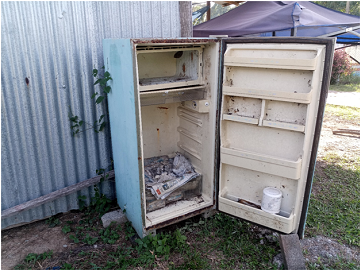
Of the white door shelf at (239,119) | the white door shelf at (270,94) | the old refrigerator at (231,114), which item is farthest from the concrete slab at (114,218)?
the white door shelf at (270,94)

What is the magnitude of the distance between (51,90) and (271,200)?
257 cm

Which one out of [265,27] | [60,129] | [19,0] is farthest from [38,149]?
[265,27]

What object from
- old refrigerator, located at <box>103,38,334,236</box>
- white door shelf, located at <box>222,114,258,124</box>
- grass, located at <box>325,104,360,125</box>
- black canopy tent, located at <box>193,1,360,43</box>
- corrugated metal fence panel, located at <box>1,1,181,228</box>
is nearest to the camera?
old refrigerator, located at <box>103,38,334,236</box>

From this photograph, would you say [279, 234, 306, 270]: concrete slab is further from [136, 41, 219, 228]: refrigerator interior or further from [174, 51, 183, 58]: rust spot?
[174, 51, 183, 58]: rust spot

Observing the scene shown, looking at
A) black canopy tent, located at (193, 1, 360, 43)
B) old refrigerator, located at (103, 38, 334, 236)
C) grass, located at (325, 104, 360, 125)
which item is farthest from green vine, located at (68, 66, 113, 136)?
grass, located at (325, 104, 360, 125)

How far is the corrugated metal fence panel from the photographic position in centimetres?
284

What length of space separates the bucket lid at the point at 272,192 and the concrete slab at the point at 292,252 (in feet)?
1.32

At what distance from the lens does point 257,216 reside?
2902 millimetres

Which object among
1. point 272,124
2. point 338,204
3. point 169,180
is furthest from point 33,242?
point 338,204

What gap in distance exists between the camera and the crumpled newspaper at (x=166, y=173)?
10.6 feet

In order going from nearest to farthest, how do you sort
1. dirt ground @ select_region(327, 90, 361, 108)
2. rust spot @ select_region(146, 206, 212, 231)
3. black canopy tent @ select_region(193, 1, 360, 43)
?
rust spot @ select_region(146, 206, 212, 231) < black canopy tent @ select_region(193, 1, 360, 43) < dirt ground @ select_region(327, 90, 361, 108)

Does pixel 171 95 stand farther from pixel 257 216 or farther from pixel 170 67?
pixel 257 216

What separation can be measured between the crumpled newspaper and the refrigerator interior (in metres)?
0.10

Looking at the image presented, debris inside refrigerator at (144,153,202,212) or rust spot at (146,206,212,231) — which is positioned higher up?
debris inside refrigerator at (144,153,202,212)
